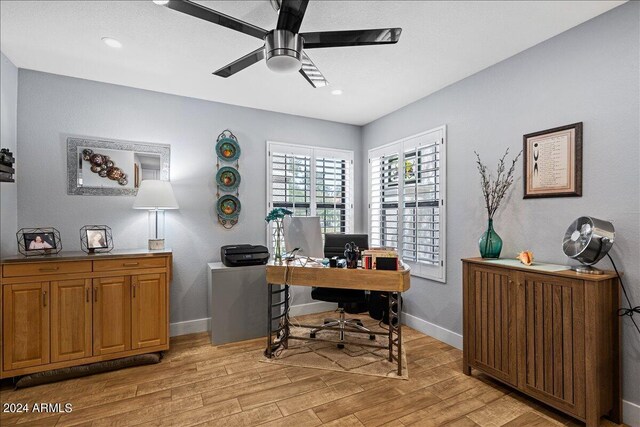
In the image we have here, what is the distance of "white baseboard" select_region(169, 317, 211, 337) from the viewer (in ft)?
11.6

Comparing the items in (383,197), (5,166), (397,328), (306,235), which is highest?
(5,166)

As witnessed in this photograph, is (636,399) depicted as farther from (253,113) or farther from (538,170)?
(253,113)

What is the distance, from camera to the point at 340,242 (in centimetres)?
367

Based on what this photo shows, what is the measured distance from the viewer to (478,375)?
2.67 meters

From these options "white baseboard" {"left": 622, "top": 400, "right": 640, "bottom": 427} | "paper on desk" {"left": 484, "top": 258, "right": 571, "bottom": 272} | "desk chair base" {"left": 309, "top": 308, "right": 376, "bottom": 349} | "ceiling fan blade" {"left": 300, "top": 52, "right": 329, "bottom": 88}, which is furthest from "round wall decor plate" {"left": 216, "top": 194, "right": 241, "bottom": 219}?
"white baseboard" {"left": 622, "top": 400, "right": 640, "bottom": 427}

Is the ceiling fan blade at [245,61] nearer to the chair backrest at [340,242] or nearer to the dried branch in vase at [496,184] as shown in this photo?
the chair backrest at [340,242]

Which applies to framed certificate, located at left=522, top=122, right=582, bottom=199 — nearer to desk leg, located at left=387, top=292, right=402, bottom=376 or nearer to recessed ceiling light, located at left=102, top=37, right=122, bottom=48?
desk leg, located at left=387, top=292, right=402, bottom=376

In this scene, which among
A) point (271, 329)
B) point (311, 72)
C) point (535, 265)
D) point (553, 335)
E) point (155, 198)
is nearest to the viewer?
point (553, 335)

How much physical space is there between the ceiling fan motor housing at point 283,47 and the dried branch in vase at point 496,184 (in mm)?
2070

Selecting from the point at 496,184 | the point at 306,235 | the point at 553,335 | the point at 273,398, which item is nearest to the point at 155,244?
the point at 306,235

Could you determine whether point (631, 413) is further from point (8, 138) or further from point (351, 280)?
point (8, 138)

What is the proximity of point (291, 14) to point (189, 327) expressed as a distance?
11.1 ft

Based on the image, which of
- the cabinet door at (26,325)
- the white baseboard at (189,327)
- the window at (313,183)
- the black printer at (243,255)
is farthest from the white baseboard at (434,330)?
the cabinet door at (26,325)

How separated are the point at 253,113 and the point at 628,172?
145 inches
